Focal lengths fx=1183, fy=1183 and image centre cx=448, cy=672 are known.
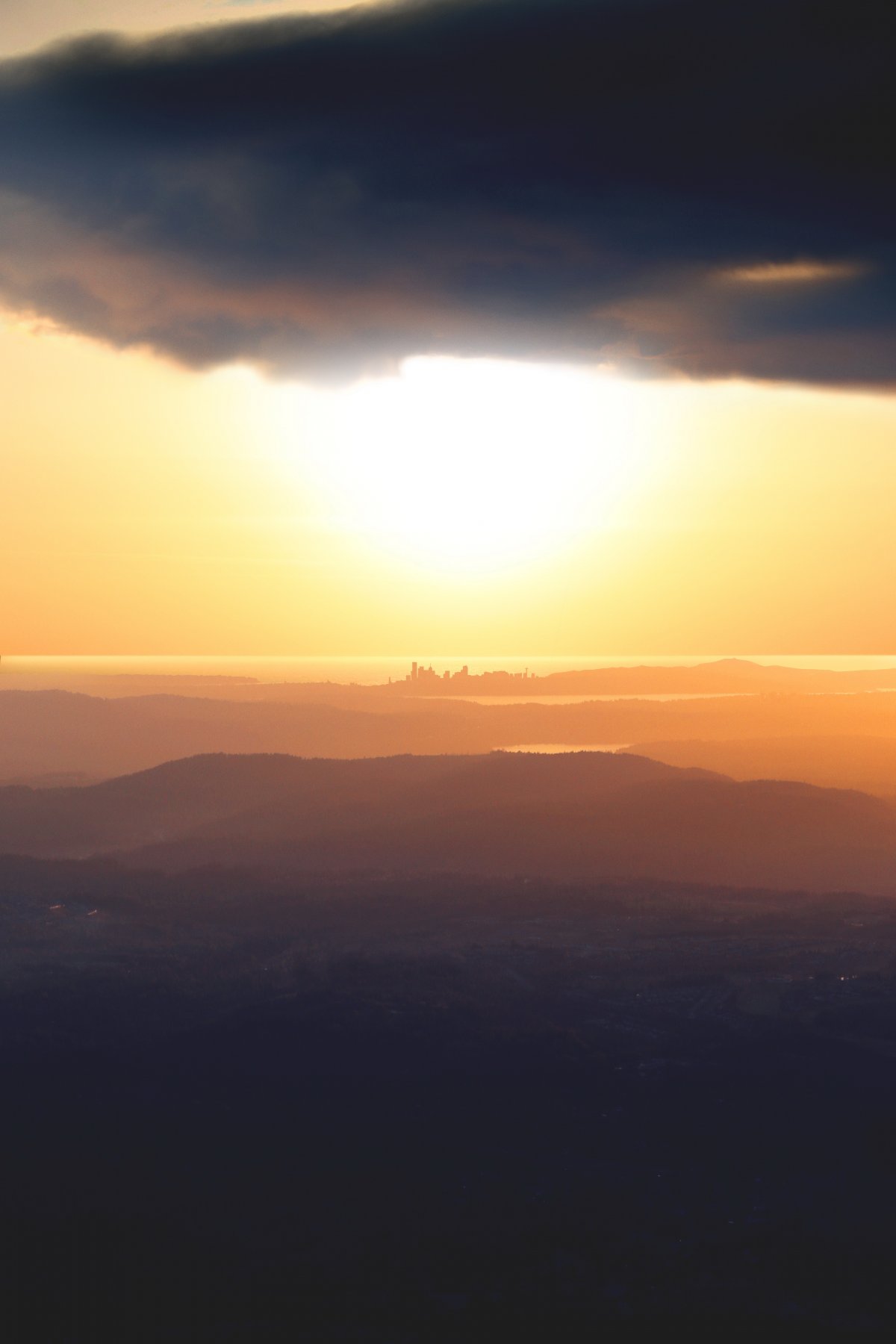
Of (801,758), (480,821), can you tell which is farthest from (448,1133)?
(801,758)

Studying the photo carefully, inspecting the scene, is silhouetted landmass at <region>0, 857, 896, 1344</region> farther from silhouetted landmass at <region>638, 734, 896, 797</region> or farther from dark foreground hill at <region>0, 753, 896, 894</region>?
silhouetted landmass at <region>638, 734, 896, 797</region>

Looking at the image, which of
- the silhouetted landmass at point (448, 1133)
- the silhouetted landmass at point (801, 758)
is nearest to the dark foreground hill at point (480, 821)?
the silhouetted landmass at point (448, 1133)

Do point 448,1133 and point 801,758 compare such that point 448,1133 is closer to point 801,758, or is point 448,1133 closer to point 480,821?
point 480,821

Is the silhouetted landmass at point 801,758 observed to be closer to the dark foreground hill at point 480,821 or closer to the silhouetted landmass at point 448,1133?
the dark foreground hill at point 480,821

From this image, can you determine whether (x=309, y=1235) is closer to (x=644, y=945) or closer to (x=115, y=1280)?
(x=115, y=1280)

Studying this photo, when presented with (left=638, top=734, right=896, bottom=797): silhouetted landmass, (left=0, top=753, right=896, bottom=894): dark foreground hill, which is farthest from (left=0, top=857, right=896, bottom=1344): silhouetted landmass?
(left=638, top=734, right=896, bottom=797): silhouetted landmass

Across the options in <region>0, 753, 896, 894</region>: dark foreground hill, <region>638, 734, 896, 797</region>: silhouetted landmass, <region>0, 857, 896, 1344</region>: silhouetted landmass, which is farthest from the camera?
<region>638, 734, 896, 797</region>: silhouetted landmass

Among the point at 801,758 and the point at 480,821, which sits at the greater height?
the point at 801,758
